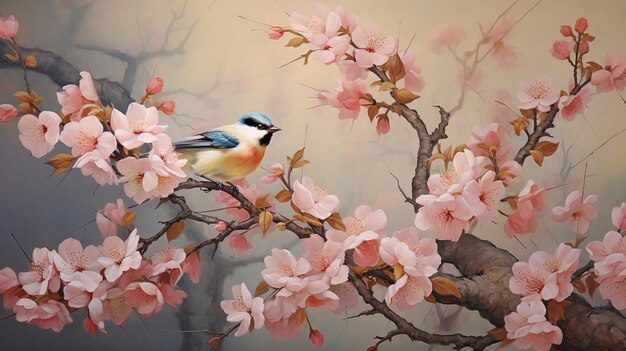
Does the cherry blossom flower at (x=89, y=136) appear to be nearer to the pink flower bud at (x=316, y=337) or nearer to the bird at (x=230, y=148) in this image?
the bird at (x=230, y=148)

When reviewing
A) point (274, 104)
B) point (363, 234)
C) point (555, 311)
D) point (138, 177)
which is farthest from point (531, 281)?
point (138, 177)

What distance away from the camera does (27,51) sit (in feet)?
5.93

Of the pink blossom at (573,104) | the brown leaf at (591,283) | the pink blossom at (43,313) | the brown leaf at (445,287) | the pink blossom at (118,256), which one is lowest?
the pink blossom at (43,313)

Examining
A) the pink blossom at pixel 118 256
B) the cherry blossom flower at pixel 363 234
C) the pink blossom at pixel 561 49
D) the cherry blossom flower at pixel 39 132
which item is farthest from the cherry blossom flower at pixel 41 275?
the pink blossom at pixel 561 49

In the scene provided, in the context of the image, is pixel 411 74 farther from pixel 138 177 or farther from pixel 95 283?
pixel 95 283

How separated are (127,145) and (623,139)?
51.1 inches

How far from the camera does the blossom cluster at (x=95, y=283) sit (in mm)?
1774

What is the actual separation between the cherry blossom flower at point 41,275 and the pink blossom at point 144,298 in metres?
0.19

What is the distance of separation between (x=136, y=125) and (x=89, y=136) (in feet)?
0.40

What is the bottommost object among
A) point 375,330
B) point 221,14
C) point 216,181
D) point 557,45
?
point 375,330

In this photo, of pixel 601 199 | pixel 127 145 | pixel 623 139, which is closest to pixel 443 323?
pixel 601 199

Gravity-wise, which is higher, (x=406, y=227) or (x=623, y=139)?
(x=623, y=139)

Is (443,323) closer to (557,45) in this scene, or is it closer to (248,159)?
(248,159)

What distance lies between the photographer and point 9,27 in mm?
1803
